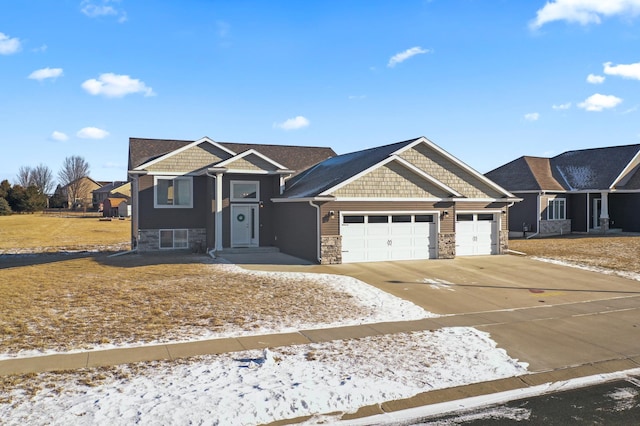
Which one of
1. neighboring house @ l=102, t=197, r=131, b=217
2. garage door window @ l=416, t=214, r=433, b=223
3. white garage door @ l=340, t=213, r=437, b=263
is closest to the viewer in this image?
white garage door @ l=340, t=213, r=437, b=263

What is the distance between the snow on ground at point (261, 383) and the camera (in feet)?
20.1

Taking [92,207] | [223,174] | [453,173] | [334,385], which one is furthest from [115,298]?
[92,207]

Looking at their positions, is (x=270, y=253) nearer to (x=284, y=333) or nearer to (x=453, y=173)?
(x=453, y=173)

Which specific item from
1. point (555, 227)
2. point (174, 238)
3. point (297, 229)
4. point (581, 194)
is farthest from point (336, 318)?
point (581, 194)

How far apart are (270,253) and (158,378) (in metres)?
16.1

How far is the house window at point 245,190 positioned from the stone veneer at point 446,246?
8908mm

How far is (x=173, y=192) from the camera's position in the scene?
2467 centimetres

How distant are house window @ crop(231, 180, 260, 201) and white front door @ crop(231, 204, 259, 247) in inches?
14.9

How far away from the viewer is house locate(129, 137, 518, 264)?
20219mm

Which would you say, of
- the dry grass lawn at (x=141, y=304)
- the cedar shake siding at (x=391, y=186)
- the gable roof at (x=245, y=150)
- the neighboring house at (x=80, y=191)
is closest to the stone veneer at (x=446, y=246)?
the cedar shake siding at (x=391, y=186)

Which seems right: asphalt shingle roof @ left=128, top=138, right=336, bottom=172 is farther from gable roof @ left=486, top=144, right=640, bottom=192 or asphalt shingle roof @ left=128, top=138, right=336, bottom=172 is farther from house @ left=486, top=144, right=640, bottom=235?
gable roof @ left=486, top=144, right=640, bottom=192

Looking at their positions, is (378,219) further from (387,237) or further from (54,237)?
(54,237)

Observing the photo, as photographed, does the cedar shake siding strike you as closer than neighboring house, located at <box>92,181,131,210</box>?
Yes

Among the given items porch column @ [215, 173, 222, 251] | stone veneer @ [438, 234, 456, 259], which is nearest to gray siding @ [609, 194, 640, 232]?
stone veneer @ [438, 234, 456, 259]
